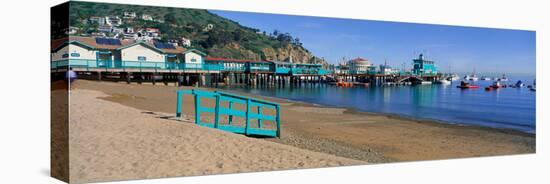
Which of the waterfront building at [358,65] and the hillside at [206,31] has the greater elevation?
the hillside at [206,31]

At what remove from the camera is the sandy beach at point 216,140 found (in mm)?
7461

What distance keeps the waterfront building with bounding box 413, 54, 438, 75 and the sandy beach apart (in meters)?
1.06

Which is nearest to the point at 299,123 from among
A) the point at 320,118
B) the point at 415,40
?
the point at 320,118

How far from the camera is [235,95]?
9.31 meters

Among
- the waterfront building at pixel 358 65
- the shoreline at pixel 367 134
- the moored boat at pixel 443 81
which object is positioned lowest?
the shoreline at pixel 367 134

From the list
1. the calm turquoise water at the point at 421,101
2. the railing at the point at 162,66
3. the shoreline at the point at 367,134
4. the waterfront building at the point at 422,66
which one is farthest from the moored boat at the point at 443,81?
the railing at the point at 162,66

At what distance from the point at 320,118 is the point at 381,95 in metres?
2.67

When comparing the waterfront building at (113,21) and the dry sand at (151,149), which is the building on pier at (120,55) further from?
the dry sand at (151,149)

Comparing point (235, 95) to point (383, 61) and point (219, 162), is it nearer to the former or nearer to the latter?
point (219, 162)

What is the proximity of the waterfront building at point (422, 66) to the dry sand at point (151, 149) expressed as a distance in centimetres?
331

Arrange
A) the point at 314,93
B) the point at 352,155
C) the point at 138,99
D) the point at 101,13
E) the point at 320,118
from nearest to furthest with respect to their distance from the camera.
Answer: the point at 101,13 → the point at 138,99 → the point at 352,155 → the point at 320,118 → the point at 314,93

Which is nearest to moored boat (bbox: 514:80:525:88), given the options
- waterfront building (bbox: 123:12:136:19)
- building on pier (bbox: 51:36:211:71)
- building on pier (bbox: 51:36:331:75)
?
building on pier (bbox: 51:36:331:75)

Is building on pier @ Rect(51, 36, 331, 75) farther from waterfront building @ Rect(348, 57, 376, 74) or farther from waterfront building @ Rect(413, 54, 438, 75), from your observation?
waterfront building @ Rect(413, 54, 438, 75)

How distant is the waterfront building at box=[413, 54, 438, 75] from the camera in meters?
11.3
